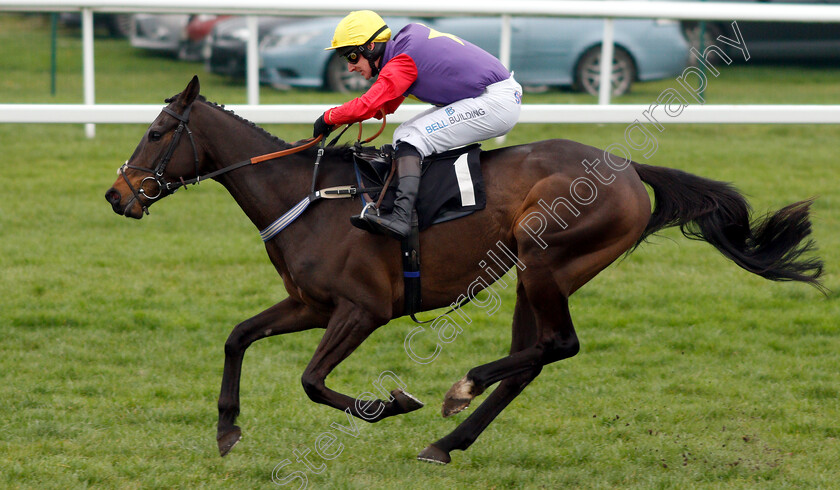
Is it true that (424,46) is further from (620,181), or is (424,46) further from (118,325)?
(118,325)

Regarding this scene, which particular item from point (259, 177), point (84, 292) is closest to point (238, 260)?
point (84, 292)

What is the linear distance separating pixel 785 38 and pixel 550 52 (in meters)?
3.17

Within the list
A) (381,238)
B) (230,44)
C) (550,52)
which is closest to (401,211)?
(381,238)

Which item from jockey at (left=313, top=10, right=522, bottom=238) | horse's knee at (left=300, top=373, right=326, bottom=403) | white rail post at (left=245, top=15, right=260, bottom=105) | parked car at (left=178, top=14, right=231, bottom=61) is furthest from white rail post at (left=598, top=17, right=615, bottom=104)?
horse's knee at (left=300, top=373, right=326, bottom=403)

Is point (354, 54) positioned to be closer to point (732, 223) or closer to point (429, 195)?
point (429, 195)

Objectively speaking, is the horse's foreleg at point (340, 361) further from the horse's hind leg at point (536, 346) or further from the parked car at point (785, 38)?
the parked car at point (785, 38)

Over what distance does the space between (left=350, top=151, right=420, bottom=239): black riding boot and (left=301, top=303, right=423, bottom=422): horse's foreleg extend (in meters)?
0.38

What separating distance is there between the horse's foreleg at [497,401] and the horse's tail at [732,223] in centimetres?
68

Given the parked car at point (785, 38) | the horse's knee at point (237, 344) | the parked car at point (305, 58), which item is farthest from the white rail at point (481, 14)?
the parked car at point (785, 38)

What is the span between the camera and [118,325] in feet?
20.2

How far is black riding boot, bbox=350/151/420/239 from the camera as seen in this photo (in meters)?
4.16

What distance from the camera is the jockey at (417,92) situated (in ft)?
13.8

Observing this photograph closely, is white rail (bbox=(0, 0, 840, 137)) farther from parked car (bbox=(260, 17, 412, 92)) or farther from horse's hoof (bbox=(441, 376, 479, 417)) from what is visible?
horse's hoof (bbox=(441, 376, 479, 417))

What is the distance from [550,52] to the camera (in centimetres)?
1032
